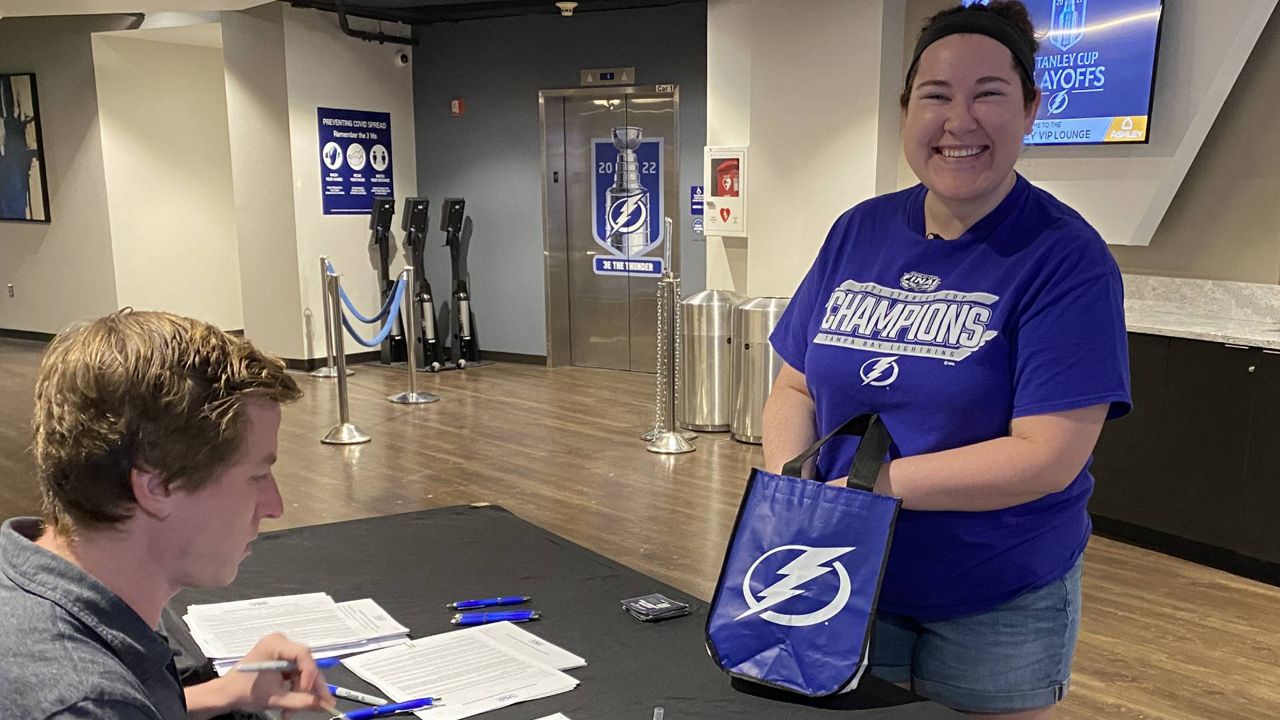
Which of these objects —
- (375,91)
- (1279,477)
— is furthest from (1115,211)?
(375,91)

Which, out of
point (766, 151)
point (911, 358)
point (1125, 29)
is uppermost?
point (1125, 29)

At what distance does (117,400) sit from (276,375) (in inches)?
6.5

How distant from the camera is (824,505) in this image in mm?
1312

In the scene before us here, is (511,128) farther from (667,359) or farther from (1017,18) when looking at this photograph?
(1017,18)

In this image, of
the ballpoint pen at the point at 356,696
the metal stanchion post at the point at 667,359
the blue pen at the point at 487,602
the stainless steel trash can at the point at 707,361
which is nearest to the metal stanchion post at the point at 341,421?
the metal stanchion post at the point at 667,359

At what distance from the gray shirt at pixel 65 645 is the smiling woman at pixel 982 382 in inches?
35.8

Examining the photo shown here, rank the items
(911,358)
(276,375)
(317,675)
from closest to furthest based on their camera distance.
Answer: (276,375) < (317,675) < (911,358)

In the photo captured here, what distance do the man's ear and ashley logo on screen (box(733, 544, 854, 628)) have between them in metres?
0.74

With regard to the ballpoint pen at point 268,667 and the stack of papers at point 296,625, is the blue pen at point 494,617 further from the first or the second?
the ballpoint pen at point 268,667

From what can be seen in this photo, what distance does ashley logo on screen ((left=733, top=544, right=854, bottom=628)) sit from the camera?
50.6 inches

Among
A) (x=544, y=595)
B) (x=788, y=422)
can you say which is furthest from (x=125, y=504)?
(x=788, y=422)

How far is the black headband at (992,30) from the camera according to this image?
1354 mm

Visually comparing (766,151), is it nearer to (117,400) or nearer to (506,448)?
(506,448)

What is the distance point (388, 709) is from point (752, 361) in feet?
15.9
